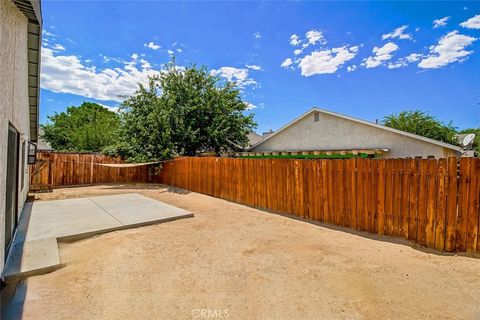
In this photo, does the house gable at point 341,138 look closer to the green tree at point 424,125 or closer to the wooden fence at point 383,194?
the wooden fence at point 383,194

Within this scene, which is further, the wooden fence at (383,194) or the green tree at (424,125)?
the green tree at (424,125)

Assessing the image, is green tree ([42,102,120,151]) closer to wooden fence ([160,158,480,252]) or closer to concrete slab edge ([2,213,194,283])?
concrete slab edge ([2,213,194,283])

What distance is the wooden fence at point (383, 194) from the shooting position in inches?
136

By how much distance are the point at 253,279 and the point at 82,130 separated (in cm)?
2231

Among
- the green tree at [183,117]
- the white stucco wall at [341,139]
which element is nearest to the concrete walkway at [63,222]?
the green tree at [183,117]

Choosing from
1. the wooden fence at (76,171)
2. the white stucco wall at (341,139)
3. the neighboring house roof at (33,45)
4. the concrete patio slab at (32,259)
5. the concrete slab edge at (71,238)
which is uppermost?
the neighboring house roof at (33,45)

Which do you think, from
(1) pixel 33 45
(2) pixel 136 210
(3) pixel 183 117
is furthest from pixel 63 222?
(3) pixel 183 117

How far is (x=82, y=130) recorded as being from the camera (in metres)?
20.1

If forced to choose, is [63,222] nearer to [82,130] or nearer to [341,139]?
[341,139]

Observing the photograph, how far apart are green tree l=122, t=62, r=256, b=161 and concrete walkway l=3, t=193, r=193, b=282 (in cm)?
525

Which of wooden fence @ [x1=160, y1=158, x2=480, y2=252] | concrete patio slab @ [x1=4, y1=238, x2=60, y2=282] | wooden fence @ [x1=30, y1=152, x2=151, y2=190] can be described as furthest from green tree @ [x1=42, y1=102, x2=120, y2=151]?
wooden fence @ [x1=160, y1=158, x2=480, y2=252]

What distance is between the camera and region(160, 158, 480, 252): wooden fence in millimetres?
3443

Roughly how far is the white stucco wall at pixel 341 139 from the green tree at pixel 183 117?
285cm

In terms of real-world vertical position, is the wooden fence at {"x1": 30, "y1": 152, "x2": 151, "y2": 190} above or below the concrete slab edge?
above
